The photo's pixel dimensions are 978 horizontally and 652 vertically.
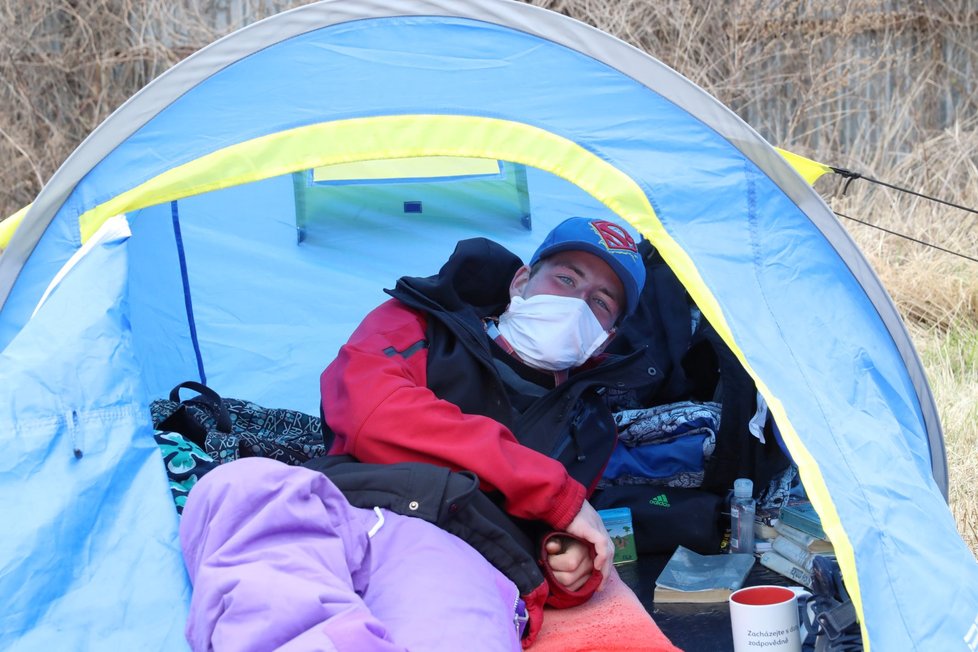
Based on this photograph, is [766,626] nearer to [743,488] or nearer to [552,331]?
[743,488]

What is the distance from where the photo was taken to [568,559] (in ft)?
6.82

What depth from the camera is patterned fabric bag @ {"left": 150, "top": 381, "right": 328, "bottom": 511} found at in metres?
2.35

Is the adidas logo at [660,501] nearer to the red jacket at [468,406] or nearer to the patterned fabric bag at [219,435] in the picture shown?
the red jacket at [468,406]

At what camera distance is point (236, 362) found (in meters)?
3.26

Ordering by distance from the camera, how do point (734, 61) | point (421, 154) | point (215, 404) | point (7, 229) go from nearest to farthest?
point (7, 229) < point (421, 154) < point (215, 404) < point (734, 61)

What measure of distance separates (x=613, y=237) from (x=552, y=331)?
0.30m

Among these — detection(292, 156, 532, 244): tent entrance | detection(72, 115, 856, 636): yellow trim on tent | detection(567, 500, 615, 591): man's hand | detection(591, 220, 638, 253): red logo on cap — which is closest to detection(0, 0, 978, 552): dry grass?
detection(292, 156, 532, 244): tent entrance

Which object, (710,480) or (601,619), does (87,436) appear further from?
(710,480)

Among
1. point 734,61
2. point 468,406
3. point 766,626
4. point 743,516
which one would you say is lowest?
point 743,516

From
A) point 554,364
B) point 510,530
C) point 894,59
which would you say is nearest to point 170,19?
point 894,59

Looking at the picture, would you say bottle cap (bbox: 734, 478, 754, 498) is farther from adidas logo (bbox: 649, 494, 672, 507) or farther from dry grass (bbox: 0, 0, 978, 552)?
dry grass (bbox: 0, 0, 978, 552)

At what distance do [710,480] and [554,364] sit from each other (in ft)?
1.81

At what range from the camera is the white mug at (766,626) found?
1879mm

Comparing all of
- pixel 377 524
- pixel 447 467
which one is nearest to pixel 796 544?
pixel 447 467
